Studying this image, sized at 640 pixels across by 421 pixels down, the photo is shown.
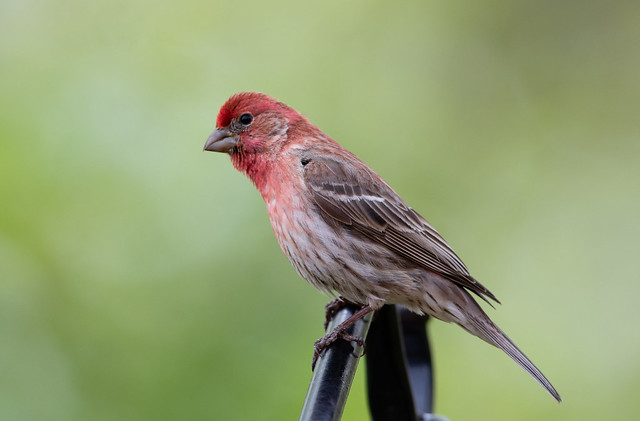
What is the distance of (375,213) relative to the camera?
3.38 m

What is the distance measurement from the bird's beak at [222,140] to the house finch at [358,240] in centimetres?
3

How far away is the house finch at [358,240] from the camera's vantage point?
321 centimetres

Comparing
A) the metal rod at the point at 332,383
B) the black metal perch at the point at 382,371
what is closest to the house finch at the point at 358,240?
the black metal perch at the point at 382,371

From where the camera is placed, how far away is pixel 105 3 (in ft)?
13.9

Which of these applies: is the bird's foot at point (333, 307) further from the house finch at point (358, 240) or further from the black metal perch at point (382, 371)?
the house finch at point (358, 240)

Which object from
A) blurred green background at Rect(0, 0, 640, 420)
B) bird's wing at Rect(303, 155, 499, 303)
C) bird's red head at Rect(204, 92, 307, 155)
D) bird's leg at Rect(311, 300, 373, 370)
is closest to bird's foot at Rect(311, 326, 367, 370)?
bird's leg at Rect(311, 300, 373, 370)

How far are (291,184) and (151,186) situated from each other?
727mm

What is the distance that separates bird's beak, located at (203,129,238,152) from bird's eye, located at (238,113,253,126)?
2.7 inches

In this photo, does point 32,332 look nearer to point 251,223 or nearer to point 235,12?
point 251,223

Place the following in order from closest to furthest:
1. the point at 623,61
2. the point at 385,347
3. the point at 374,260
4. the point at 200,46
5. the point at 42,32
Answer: the point at 385,347, the point at 374,260, the point at 42,32, the point at 200,46, the point at 623,61

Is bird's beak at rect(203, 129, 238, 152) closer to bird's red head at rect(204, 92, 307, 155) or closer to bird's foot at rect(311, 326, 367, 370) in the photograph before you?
bird's red head at rect(204, 92, 307, 155)

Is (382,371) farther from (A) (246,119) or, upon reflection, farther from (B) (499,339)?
(A) (246,119)

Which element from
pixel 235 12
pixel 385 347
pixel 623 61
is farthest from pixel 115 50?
pixel 623 61

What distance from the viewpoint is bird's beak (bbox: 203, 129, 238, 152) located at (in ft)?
11.8
